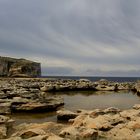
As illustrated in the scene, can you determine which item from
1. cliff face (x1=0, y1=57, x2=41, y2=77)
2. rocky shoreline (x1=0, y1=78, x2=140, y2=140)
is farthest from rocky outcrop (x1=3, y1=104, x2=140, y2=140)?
cliff face (x1=0, y1=57, x2=41, y2=77)

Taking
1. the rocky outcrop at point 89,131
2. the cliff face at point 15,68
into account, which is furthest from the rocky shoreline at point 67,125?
the cliff face at point 15,68

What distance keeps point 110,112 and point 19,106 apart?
28.9 ft

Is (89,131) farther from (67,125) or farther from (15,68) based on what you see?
(15,68)

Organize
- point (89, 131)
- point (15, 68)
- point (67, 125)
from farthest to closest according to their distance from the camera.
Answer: point (15, 68) → point (67, 125) → point (89, 131)

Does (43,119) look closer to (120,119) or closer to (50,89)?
(120,119)

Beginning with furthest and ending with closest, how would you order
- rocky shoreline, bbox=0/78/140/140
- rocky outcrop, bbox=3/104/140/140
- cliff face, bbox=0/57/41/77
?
cliff face, bbox=0/57/41/77, rocky shoreline, bbox=0/78/140/140, rocky outcrop, bbox=3/104/140/140

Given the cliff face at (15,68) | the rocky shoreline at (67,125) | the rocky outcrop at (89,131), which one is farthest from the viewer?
the cliff face at (15,68)

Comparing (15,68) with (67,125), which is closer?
(67,125)

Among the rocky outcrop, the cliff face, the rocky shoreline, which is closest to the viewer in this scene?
the rocky outcrop

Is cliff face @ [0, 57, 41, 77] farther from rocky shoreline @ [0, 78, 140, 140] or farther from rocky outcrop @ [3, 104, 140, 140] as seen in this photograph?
rocky outcrop @ [3, 104, 140, 140]

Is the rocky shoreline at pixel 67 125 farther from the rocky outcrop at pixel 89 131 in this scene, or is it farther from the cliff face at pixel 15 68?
the cliff face at pixel 15 68

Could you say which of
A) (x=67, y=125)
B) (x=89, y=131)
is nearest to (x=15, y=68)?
(x=67, y=125)

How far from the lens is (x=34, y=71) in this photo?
131500mm

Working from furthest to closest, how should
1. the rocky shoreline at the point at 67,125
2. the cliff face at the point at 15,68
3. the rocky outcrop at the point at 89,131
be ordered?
the cliff face at the point at 15,68, the rocky shoreline at the point at 67,125, the rocky outcrop at the point at 89,131
